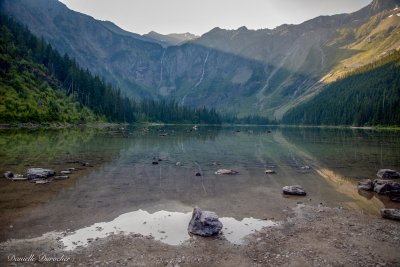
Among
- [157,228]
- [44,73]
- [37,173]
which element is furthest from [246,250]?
[44,73]

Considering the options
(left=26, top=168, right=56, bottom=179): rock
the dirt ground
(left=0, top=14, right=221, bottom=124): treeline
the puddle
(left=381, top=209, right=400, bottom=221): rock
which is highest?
(left=0, top=14, right=221, bottom=124): treeline

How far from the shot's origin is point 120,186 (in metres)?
29.3

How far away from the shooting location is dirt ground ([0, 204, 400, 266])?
46.1ft

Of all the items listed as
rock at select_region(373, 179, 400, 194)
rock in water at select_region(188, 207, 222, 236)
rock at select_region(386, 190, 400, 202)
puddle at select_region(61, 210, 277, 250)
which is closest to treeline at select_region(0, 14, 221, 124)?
puddle at select_region(61, 210, 277, 250)

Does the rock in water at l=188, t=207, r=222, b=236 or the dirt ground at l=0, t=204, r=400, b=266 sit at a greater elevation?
the rock in water at l=188, t=207, r=222, b=236

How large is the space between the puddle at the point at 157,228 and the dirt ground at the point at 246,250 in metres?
0.61

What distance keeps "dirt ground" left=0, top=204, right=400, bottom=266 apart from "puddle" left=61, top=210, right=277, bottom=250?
61 cm

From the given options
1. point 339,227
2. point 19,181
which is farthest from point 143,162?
point 339,227

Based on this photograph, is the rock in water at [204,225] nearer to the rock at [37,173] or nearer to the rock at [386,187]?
the rock at [386,187]

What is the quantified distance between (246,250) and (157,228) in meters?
6.03

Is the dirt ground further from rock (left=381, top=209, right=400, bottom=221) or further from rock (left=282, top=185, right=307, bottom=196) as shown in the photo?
rock (left=282, top=185, right=307, bottom=196)

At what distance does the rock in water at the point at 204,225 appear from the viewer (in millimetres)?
17641

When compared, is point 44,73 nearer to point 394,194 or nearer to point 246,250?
point 394,194

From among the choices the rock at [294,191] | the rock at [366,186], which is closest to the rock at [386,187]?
the rock at [366,186]
